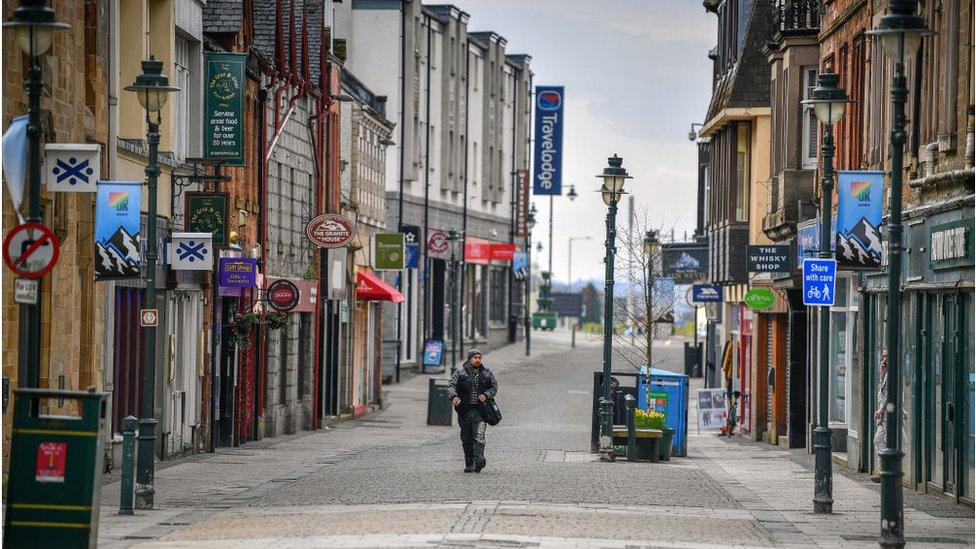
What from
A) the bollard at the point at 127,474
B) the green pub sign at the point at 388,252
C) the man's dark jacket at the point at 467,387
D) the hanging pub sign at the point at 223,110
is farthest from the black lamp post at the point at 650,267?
the bollard at the point at 127,474

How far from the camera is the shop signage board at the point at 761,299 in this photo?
116 feet

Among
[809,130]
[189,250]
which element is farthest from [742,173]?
[189,250]

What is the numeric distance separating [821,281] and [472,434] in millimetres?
5793

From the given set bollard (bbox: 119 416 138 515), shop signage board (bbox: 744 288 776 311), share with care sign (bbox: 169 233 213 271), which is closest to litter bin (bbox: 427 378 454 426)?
shop signage board (bbox: 744 288 776 311)

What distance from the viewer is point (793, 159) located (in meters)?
35.9

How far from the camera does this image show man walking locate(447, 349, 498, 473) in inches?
1017

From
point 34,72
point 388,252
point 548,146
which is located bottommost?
point 388,252

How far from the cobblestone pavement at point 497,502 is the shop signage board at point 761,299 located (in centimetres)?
267

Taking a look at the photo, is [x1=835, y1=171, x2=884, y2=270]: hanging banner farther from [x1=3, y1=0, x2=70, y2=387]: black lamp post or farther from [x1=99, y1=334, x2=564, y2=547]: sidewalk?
[x1=3, y1=0, x2=70, y2=387]: black lamp post

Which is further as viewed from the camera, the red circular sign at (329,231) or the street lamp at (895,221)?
the red circular sign at (329,231)

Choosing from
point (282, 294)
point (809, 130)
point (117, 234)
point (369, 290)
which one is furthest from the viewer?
point (369, 290)

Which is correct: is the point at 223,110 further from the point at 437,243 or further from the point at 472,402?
the point at 437,243

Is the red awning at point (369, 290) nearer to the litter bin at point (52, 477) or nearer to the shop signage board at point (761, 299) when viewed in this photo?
the shop signage board at point (761, 299)

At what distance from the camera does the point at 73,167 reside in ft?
60.1
